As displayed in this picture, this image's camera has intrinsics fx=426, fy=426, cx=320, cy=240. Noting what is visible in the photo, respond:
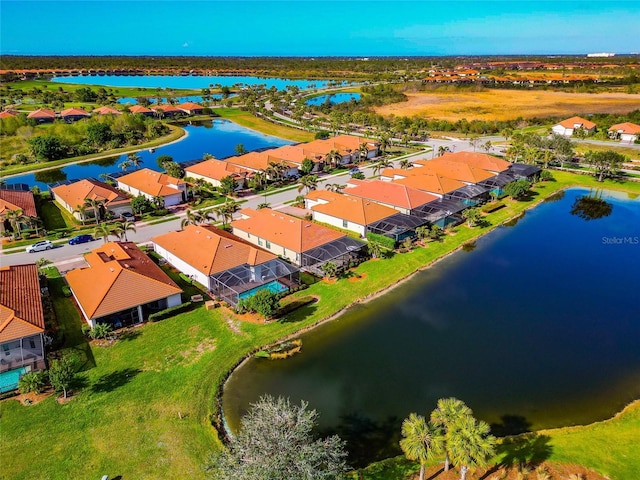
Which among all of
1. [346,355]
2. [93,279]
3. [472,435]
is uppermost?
[472,435]

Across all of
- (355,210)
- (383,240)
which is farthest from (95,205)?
(383,240)

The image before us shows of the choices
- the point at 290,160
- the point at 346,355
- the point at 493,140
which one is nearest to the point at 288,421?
the point at 346,355

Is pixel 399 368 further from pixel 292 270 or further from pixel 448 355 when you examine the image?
pixel 292 270

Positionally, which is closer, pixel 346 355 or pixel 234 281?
pixel 346 355

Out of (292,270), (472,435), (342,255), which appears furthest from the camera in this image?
(342,255)

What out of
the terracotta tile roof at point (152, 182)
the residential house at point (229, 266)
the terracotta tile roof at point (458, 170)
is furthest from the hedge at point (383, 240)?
the terracotta tile roof at point (152, 182)

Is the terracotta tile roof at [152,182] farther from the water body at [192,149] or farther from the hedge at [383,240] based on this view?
the hedge at [383,240]

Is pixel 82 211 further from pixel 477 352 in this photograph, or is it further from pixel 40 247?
pixel 477 352
